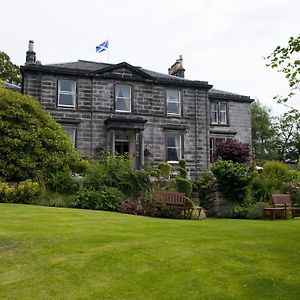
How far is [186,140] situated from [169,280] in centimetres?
2380

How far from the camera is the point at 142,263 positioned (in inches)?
293

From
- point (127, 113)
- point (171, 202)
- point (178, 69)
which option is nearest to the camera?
point (171, 202)

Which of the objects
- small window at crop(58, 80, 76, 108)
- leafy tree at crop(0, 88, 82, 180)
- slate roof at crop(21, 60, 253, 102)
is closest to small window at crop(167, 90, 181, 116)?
slate roof at crop(21, 60, 253, 102)

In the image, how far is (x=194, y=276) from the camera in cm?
690

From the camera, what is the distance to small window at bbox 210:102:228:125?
109 ft

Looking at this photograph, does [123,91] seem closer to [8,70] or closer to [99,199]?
[99,199]

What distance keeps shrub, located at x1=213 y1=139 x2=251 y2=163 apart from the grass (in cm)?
1889

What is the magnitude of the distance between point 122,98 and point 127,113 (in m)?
1.12

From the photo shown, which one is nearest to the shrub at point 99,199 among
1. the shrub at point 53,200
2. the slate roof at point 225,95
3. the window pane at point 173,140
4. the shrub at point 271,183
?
the shrub at point 53,200

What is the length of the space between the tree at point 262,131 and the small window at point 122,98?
33.1 metres

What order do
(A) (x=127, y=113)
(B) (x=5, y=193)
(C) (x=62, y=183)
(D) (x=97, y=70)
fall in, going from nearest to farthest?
(B) (x=5, y=193) < (C) (x=62, y=183) < (D) (x=97, y=70) < (A) (x=127, y=113)

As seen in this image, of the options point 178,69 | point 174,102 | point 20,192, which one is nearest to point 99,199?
point 20,192

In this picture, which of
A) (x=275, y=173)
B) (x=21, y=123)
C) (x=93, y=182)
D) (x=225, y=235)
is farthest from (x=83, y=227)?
(x=275, y=173)

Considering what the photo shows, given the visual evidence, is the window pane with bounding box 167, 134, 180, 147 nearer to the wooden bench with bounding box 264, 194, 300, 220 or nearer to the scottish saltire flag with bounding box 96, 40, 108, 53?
the scottish saltire flag with bounding box 96, 40, 108, 53
